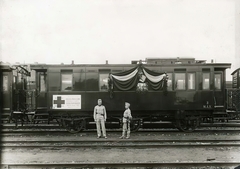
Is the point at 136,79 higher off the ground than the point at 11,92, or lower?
higher

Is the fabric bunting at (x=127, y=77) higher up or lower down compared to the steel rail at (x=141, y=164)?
higher up

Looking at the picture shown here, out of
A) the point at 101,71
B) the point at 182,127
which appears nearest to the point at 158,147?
the point at 182,127

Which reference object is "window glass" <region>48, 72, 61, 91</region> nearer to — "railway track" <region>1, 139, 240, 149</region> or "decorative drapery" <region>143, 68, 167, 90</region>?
"railway track" <region>1, 139, 240, 149</region>

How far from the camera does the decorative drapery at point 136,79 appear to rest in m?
13.4

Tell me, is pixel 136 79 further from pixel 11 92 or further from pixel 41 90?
pixel 11 92

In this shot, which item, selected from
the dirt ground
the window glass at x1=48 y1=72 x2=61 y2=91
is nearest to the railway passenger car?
the window glass at x1=48 y1=72 x2=61 y2=91

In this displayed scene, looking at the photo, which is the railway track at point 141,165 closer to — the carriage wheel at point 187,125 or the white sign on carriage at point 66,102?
the white sign on carriage at point 66,102

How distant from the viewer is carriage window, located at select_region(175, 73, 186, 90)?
44.6ft

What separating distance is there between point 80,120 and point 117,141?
3.33 meters

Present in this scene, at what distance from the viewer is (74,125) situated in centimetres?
1359

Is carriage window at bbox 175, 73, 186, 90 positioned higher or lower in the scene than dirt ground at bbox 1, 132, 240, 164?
higher

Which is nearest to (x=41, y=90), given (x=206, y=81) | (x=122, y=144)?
(x=122, y=144)

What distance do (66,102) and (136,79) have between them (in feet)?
12.4

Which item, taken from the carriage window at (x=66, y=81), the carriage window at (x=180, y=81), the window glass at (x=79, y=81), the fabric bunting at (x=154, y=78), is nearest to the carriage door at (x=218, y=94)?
the carriage window at (x=180, y=81)
